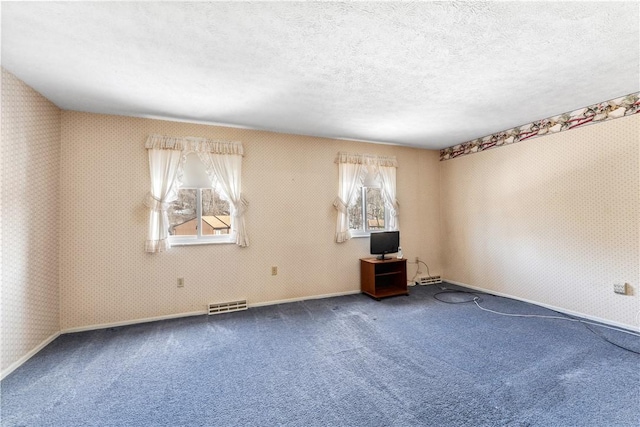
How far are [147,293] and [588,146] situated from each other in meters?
5.38

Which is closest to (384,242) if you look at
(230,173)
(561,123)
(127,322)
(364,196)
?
(364,196)

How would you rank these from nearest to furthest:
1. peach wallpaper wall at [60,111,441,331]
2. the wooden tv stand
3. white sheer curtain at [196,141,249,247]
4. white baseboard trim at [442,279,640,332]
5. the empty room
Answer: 1. the empty room
2. white baseboard trim at [442,279,640,332]
3. peach wallpaper wall at [60,111,441,331]
4. white sheer curtain at [196,141,249,247]
5. the wooden tv stand

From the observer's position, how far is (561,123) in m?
3.22

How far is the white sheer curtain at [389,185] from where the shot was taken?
437cm

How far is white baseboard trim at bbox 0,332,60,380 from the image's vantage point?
2.02 metres

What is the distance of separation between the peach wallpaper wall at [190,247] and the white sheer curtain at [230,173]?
12 centimetres

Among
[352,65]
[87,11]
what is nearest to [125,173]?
[87,11]

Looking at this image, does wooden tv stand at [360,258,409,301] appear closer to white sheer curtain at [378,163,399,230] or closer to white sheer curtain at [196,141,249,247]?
white sheer curtain at [378,163,399,230]

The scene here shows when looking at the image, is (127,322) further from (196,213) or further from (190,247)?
(196,213)

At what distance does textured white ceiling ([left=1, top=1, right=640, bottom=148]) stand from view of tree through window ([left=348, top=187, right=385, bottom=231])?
157 centimetres

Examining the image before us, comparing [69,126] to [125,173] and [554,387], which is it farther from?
[554,387]

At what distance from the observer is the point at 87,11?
149cm

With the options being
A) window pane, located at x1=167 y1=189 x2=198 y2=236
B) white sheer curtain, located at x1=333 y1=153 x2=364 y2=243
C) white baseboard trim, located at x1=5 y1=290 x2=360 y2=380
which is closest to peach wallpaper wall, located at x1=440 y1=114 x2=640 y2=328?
white sheer curtain, located at x1=333 y1=153 x2=364 y2=243

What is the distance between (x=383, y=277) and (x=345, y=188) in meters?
1.59
